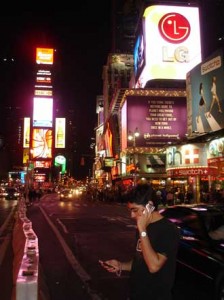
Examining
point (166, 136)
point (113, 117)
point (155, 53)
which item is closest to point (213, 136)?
point (166, 136)

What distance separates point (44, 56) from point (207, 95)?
13814cm

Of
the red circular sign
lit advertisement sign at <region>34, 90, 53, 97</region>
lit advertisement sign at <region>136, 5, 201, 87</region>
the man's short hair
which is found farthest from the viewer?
lit advertisement sign at <region>34, 90, 53, 97</region>

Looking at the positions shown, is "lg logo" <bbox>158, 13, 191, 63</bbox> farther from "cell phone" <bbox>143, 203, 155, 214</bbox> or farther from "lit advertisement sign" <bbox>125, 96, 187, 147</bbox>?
"cell phone" <bbox>143, 203, 155, 214</bbox>

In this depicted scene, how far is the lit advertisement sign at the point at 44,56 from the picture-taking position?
541 ft

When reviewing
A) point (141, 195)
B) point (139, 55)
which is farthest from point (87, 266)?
point (139, 55)

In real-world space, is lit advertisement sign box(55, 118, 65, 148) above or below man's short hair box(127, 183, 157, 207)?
above

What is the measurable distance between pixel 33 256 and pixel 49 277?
11.9 feet

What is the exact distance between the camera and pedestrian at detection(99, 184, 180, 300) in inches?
131

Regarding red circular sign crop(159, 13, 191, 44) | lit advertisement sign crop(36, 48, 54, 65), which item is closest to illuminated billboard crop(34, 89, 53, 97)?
lit advertisement sign crop(36, 48, 54, 65)

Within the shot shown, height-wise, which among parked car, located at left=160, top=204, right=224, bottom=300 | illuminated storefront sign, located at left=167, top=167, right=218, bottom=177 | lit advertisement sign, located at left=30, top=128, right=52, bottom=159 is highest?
lit advertisement sign, located at left=30, top=128, right=52, bottom=159

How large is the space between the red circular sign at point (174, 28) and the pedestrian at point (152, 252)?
2444 inches

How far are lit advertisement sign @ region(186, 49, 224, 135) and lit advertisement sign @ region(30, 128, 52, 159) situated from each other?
347ft

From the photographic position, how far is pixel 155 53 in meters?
62.6

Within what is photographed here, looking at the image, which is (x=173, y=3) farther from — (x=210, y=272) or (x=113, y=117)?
(x=210, y=272)
